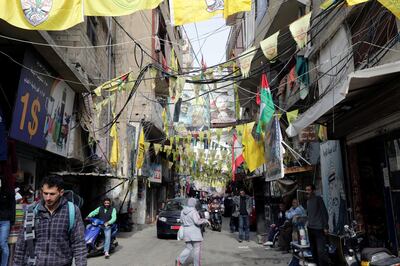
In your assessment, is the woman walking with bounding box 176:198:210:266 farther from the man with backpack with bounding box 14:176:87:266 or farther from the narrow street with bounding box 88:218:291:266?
the man with backpack with bounding box 14:176:87:266

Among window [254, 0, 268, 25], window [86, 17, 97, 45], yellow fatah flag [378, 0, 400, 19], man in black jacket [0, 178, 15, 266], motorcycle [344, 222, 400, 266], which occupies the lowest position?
motorcycle [344, 222, 400, 266]

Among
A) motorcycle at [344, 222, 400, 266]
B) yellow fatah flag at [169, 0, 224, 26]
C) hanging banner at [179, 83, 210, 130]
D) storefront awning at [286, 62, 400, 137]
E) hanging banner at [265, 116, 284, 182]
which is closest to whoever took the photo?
motorcycle at [344, 222, 400, 266]

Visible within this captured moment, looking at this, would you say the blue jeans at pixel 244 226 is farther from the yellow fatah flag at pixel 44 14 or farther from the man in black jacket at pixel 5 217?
the yellow fatah flag at pixel 44 14

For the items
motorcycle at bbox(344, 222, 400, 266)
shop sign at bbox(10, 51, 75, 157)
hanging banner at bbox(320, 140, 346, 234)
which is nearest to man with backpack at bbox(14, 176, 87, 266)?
motorcycle at bbox(344, 222, 400, 266)

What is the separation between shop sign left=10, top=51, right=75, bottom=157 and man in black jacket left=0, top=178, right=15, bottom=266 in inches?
51.8

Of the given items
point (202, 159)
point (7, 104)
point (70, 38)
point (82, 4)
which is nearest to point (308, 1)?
point (70, 38)

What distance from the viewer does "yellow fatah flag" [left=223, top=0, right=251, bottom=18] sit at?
21.8ft

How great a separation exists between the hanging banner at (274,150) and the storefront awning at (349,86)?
449 mm

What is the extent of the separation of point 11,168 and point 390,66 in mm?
7114

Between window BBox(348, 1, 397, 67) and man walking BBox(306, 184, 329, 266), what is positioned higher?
window BBox(348, 1, 397, 67)

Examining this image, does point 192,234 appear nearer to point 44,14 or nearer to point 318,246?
point 318,246

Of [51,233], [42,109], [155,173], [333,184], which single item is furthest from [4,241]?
[155,173]

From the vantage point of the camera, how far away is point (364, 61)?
868 centimetres

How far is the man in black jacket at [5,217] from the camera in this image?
6.93 meters
